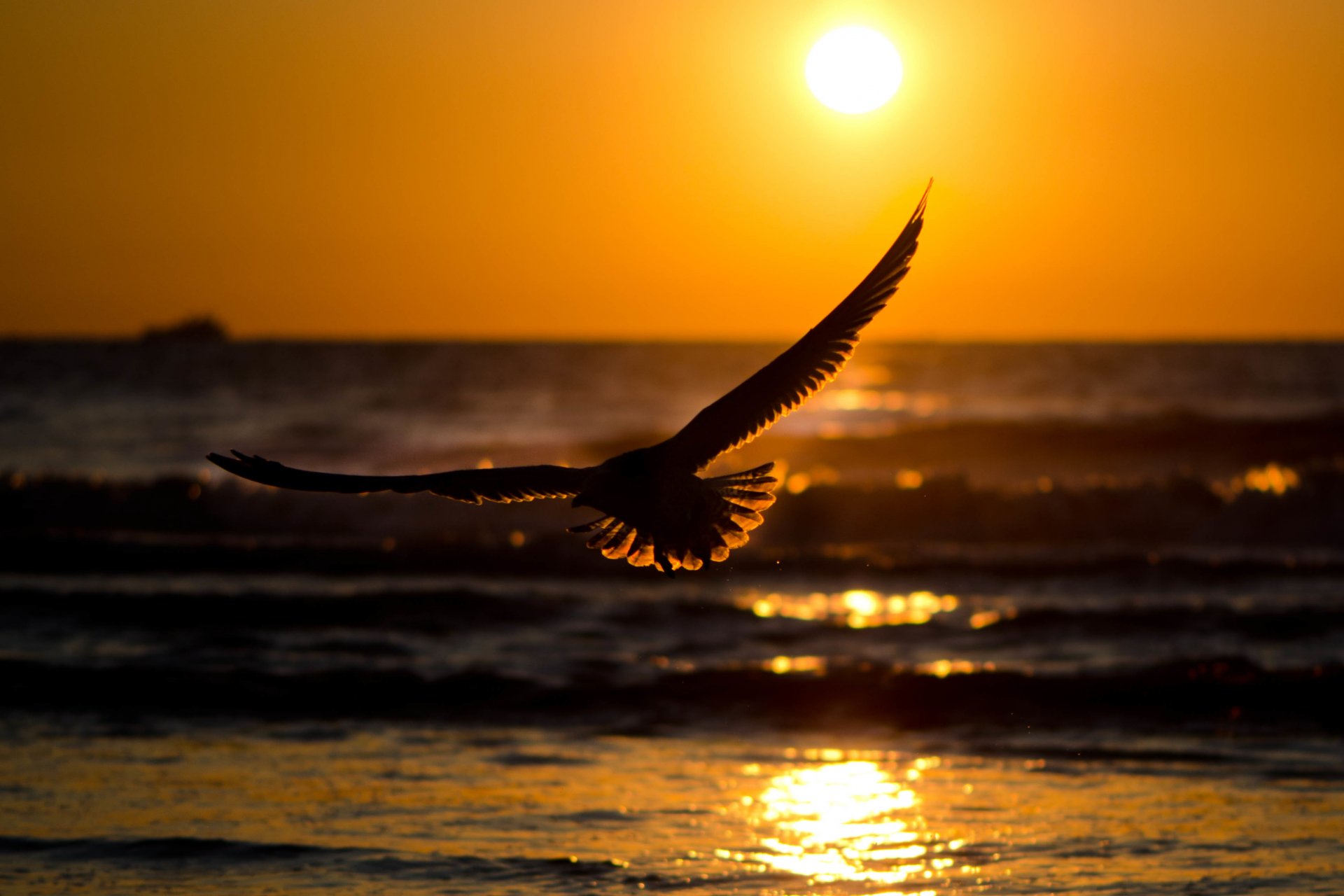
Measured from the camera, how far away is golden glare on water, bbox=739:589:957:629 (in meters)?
14.8

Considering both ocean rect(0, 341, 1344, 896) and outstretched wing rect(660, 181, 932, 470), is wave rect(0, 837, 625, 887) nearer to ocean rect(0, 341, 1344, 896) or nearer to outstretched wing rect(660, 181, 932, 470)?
ocean rect(0, 341, 1344, 896)

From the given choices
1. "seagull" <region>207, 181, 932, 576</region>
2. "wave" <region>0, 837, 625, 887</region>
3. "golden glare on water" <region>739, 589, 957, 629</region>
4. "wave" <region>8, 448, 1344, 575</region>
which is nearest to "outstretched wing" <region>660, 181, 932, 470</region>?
"seagull" <region>207, 181, 932, 576</region>

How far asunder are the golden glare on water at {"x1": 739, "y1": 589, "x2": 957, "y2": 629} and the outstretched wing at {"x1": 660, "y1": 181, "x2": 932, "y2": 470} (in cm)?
667

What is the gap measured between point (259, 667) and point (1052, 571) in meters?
9.08

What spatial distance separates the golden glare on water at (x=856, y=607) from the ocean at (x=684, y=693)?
68 mm

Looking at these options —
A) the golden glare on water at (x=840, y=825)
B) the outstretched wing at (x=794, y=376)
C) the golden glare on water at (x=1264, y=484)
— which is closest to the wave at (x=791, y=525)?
the golden glare on water at (x=1264, y=484)

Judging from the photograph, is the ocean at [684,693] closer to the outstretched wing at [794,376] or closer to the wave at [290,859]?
the wave at [290,859]

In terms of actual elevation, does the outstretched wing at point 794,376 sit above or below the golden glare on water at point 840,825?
above

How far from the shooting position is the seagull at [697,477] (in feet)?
24.8

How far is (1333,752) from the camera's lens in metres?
9.91

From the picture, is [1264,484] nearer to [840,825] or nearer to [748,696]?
[748,696]

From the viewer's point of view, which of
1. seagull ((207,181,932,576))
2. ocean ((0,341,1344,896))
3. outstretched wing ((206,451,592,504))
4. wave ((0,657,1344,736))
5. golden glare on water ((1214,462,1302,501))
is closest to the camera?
outstretched wing ((206,451,592,504))

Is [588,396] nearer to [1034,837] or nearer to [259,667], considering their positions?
[259,667]

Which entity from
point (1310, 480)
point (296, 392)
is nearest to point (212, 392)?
point (296, 392)
